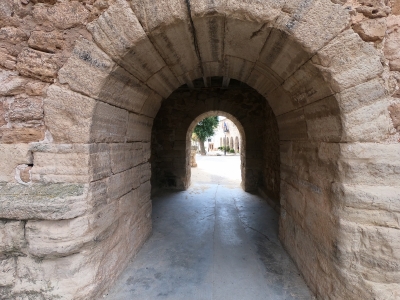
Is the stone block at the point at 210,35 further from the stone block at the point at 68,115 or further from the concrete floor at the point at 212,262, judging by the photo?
the concrete floor at the point at 212,262

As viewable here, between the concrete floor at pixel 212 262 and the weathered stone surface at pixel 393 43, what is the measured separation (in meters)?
1.81

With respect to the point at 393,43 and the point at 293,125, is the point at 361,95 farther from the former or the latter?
the point at 293,125

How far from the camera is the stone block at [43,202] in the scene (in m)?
1.35

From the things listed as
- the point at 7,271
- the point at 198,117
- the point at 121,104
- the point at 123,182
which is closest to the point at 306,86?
the point at 121,104

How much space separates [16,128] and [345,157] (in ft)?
7.54

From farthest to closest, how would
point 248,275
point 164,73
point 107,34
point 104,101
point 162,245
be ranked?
point 162,245, point 164,73, point 248,275, point 104,101, point 107,34

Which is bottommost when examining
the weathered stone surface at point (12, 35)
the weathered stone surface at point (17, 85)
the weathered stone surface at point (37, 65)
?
the weathered stone surface at point (17, 85)

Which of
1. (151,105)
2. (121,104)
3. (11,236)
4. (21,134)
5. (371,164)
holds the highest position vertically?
(151,105)

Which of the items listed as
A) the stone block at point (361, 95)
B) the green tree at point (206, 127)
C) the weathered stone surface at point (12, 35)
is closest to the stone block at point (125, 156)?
the weathered stone surface at point (12, 35)

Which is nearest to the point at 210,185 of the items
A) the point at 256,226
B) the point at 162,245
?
the point at 256,226

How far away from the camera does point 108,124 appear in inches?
66.9

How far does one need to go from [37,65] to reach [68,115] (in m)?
0.41

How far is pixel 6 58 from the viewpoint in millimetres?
1452

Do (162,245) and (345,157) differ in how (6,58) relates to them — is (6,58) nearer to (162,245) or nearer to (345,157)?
(162,245)
